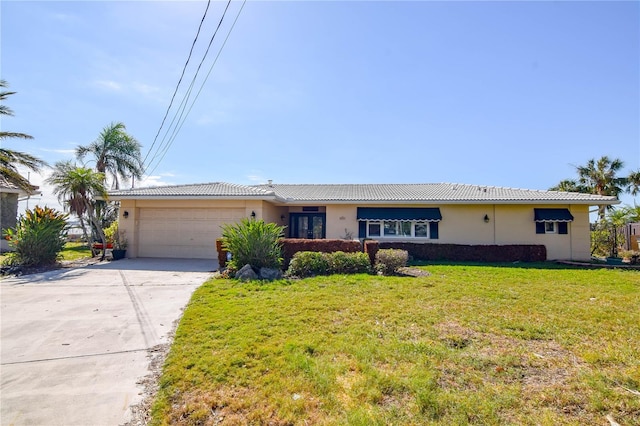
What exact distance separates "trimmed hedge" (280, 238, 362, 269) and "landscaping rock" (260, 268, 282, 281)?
6.83ft

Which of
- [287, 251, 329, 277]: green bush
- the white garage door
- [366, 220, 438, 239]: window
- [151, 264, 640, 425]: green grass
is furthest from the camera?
[366, 220, 438, 239]: window

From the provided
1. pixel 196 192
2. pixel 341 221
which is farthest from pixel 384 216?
pixel 196 192

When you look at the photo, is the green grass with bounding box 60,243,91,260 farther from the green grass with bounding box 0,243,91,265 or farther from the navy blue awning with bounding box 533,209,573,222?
the navy blue awning with bounding box 533,209,573,222

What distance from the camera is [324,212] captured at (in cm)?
2144

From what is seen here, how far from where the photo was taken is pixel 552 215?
17.8 meters

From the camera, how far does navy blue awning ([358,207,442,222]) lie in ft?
61.2

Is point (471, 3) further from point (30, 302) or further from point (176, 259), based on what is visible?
point (176, 259)

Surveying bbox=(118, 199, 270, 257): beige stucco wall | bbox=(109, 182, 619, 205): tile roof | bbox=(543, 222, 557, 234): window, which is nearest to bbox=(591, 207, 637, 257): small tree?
bbox=(109, 182, 619, 205): tile roof

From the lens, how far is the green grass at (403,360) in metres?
3.74

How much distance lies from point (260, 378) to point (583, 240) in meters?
20.9

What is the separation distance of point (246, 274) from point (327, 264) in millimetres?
3233

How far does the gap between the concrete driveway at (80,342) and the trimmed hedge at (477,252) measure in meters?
12.2

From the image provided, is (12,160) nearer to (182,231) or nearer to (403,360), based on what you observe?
(182,231)

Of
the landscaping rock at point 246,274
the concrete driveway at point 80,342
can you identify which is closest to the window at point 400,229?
the landscaping rock at point 246,274
